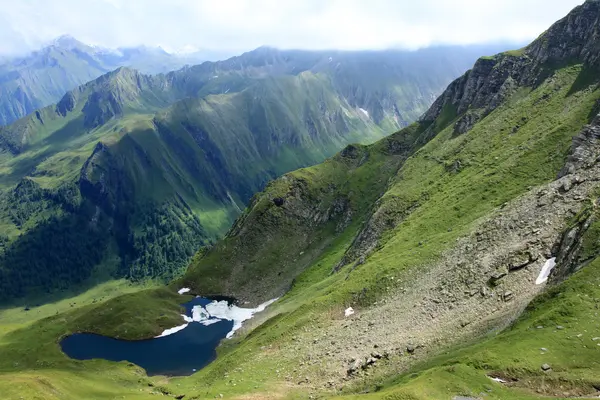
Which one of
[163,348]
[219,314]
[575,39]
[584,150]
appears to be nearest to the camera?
Result: [584,150]

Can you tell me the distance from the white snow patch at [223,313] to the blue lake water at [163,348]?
2.85 m

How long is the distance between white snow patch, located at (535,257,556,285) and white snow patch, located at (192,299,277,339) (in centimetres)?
10804

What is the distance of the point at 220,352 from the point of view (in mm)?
135000

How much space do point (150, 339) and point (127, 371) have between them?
91.8 ft

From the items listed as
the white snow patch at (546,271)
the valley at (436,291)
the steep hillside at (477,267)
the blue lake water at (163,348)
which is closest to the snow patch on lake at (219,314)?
the valley at (436,291)

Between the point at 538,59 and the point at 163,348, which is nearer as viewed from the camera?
the point at 163,348

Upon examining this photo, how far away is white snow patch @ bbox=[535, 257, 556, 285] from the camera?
221ft

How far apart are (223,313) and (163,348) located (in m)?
26.2

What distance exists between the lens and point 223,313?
166 meters

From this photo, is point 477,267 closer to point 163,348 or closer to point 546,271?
point 546,271

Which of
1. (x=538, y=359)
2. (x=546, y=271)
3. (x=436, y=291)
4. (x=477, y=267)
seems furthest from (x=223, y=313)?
(x=538, y=359)

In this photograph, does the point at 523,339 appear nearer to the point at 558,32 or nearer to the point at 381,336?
the point at 381,336

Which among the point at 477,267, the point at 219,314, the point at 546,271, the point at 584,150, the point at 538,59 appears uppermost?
the point at 538,59

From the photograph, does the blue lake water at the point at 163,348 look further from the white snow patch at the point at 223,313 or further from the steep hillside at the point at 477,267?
the steep hillside at the point at 477,267
